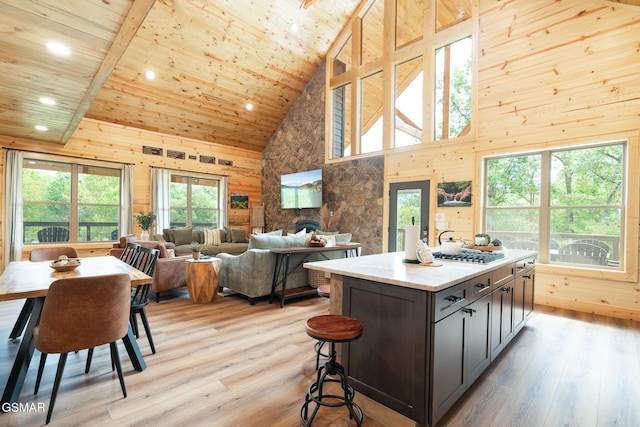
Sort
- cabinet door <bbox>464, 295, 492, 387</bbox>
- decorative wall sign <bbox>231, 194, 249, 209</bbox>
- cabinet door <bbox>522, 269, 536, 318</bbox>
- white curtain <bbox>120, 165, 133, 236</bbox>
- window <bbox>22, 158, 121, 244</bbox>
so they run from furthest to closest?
decorative wall sign <bbox>231, 194, 249, 209</bbox>, white curtain <bbox>120, 165, 133, 236</bbox>, window <bbox>22, 158, 121, 244</bbox>, cabinet door <bbox>522, 269, 536, 318</bbox>, cabinet door <bbox>464, 295, 492, 387</bbox>

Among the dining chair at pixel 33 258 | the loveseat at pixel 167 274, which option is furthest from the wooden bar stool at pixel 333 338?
the loveseat at pixel 167 274

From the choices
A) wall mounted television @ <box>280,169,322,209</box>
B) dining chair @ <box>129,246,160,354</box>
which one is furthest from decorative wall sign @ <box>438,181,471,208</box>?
dining chair @ <box>129,246,160,354</box>

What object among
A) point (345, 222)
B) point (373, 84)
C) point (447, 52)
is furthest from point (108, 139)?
point (447, 52)

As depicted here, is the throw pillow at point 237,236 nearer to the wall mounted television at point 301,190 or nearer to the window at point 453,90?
the wall mounted television at point 301,190

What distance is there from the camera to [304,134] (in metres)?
8.09

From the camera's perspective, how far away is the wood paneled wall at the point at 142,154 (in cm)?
632

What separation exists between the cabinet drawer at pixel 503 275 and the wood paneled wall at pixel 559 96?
2357 mm

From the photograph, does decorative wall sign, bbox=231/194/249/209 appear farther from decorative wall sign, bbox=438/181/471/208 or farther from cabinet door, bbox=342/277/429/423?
cabinet door, bbox=342/277/429/423

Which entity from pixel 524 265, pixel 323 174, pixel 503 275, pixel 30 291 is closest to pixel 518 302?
pixel 524 265

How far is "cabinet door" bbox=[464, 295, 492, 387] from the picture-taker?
2.03 metres

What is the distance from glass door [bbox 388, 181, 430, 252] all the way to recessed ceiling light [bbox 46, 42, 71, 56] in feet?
16.9

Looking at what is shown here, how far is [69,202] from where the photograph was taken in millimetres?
6449

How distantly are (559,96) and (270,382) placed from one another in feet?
16.9

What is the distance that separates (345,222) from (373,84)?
317 centimetres
